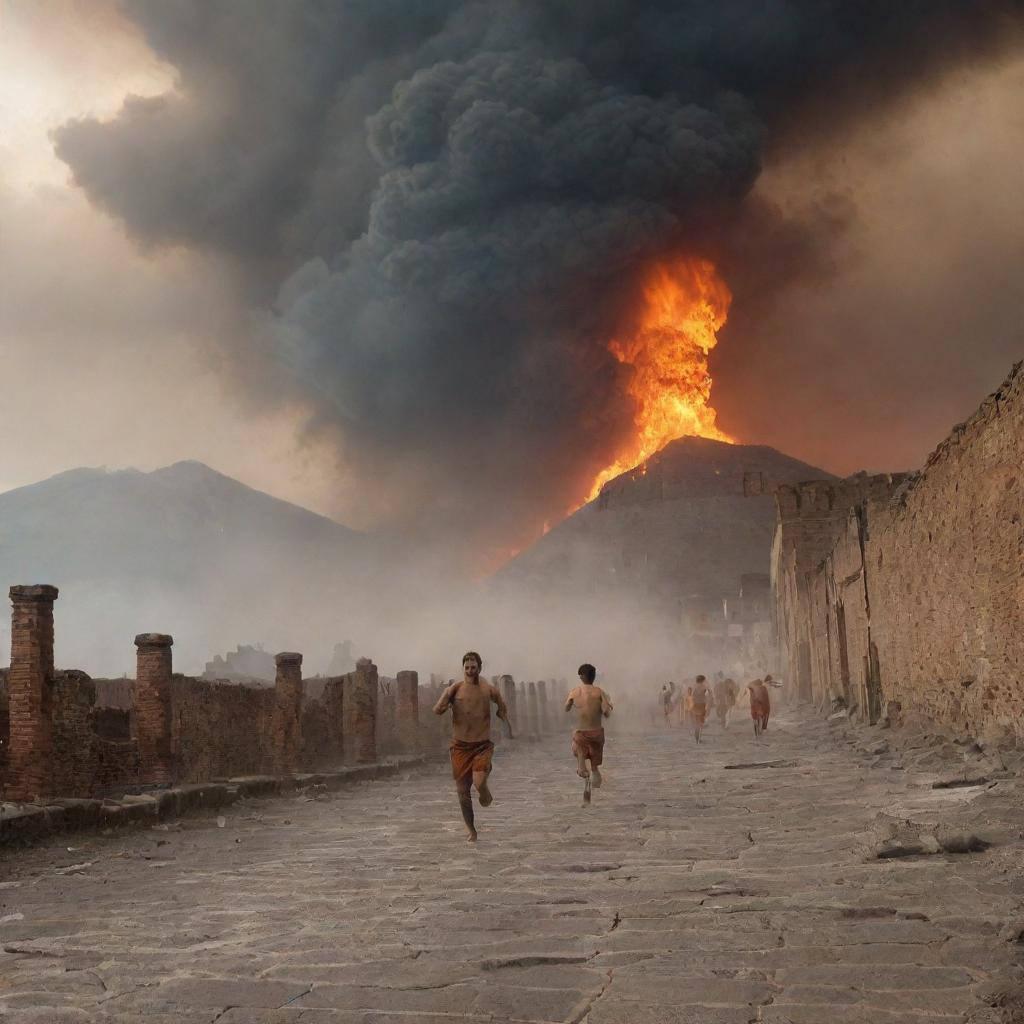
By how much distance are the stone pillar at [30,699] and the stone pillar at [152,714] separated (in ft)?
7.19

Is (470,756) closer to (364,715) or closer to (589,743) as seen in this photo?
(589,743)

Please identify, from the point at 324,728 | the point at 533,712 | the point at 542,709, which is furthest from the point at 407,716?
the point at 542,709

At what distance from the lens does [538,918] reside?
586 cm

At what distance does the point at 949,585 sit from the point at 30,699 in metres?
11.1

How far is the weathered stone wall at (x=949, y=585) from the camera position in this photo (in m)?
11.8

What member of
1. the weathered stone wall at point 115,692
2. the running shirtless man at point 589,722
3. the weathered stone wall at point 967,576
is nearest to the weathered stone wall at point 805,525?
the weathered stone wall at point 967,576

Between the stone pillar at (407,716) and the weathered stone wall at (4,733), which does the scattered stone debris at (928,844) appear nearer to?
the weathered stone wall at (4,733)

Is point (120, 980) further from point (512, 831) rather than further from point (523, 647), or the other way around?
point (523, 647)

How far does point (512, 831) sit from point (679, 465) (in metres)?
123

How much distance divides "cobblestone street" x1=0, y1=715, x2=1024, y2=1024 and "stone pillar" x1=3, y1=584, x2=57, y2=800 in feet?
5.01

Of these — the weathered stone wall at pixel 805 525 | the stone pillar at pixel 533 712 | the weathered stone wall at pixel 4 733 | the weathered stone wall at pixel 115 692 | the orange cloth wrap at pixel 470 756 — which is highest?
the weathered stone wall at pixel 805 525

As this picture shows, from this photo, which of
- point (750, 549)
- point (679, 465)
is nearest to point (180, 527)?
point (679, 465)

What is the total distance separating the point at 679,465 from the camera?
131250 mm

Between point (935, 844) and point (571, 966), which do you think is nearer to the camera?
point (571, 966)
